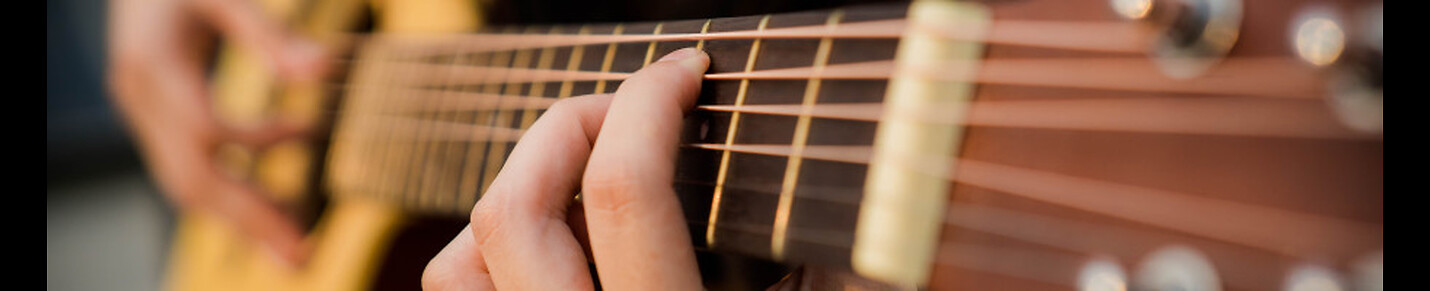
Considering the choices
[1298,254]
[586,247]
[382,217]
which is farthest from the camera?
[382,217]

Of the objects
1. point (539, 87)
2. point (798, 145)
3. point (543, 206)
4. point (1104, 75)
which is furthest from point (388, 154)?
point (1104, 75)

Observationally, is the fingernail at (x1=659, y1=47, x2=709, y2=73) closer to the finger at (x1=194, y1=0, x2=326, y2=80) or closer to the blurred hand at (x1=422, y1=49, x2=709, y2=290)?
the blurred hand at (x1=422, y1=49, x2=709, y2=290)

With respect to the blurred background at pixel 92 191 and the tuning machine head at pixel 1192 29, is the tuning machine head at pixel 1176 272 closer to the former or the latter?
the tuning machine head at pixel 1192 29

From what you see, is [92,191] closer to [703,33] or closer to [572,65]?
[572,65]

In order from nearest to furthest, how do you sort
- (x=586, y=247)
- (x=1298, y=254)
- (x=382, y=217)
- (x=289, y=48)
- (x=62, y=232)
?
(x=1298, y=254)
(x=586, y=247)
(x=382, y=217)
(x=289, y=48)
(x=62, y=232)

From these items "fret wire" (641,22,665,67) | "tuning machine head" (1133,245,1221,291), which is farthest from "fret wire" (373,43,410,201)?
"tuning machine head" (1133,245,1221,291)
